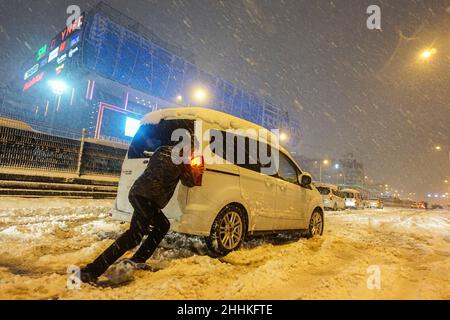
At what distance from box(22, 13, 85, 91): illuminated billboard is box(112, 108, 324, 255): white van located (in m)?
36.5

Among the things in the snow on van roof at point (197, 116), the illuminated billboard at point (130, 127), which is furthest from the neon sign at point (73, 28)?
the snow on van roof at point (197, 116)

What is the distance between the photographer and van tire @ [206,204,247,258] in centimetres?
398

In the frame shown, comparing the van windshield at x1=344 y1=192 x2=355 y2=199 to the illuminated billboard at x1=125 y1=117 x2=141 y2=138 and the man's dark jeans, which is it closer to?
the illuminated billboard at x1=125 y1=117 x2=141 y2=138

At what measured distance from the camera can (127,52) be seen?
115 feet

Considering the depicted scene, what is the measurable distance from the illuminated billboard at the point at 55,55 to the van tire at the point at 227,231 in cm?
3760

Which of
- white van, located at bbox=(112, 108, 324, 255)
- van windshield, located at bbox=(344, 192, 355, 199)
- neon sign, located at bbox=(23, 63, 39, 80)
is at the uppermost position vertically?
neon sign, located at bbox=(23, 63, 39, 80)

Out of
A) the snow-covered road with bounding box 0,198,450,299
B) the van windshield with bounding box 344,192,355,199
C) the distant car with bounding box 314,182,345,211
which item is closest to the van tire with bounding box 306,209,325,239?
the snow-covered road with bounding box 0,198,450,299

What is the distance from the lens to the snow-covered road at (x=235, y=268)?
272 centimetres

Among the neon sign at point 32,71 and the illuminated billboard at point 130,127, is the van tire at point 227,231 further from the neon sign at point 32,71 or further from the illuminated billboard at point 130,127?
the neon sign at point 32,71

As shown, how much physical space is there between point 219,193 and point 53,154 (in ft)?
33.9

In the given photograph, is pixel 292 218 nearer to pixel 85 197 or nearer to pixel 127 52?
pixel 85 197

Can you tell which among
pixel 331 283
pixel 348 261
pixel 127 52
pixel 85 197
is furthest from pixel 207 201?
pixel 127 52
